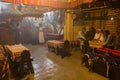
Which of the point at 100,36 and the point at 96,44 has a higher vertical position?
the point at 100,36

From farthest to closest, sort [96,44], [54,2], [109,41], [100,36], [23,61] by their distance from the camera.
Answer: [100,36], [54,2], [96,44], [109,41], [23,61]

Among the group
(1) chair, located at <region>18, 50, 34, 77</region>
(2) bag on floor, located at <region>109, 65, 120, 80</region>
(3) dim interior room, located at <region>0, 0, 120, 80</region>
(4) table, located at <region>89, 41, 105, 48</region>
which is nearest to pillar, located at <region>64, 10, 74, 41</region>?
(3) dim interior room, located at <region>0, 0, 120, 80</region>

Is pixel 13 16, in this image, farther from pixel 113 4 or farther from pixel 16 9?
pixel 113 4

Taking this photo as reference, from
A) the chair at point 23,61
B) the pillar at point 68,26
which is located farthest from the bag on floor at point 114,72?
the pillar at point 68,26

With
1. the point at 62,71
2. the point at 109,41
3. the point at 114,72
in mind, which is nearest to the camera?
the point at 114,72

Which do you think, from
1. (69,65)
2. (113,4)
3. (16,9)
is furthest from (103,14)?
(16,9)

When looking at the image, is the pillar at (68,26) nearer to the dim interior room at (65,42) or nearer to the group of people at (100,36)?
the dim interior room at (65,42)

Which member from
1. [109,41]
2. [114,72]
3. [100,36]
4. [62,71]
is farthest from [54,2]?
[114,72]

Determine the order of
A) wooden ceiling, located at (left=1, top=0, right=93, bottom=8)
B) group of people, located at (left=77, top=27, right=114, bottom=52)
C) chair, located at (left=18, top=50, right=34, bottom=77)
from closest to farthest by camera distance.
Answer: chair, located at (left=18, top=50, right=34, bottom=77)
wooden ceiling, located at (left=1, top=0, right=93, bottom=8)
group of people, located at (left=77, top=27, right=114, bottom=52)

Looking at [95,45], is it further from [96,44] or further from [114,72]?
[114,72]

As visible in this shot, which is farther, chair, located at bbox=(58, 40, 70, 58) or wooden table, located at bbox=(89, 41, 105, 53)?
chair, located at bbox=(58, 40, 70, 58)

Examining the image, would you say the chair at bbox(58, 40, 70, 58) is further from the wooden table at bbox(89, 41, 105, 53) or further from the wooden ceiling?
the wooden ceiling

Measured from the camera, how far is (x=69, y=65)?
25.7 feet

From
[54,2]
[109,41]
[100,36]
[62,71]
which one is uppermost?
[54,2]
